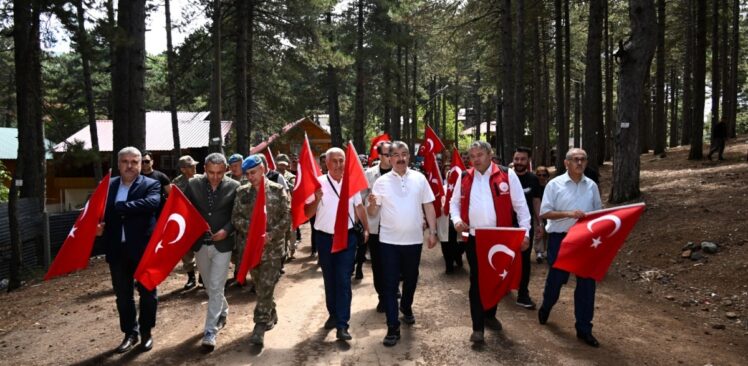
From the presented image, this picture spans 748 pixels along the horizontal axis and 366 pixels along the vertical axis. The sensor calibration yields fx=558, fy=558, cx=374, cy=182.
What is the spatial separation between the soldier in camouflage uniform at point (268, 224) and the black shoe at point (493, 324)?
238 cm

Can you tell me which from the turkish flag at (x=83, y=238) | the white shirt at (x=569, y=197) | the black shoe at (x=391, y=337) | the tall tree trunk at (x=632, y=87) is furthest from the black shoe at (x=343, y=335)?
the tall tree trunk at (x=632, y=87)

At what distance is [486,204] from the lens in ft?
19.2

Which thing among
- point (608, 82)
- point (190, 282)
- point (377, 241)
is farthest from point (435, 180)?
point (608, 82)

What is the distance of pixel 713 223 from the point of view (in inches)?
387

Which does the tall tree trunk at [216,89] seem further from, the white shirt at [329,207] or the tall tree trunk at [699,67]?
the tall tree trunk at [699,67]

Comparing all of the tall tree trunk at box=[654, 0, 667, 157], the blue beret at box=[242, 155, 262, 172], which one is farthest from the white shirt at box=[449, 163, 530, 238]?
the tall tree trunk at box=[654, 0, 667, 157]

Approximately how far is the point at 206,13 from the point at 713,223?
16.4 meters

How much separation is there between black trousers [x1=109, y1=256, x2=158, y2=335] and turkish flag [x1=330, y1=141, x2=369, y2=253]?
2.00 meters

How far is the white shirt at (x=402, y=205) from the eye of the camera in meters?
5.71

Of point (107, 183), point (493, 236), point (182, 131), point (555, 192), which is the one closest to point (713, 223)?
point (555, 192)

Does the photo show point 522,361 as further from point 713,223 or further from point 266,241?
point 713,223

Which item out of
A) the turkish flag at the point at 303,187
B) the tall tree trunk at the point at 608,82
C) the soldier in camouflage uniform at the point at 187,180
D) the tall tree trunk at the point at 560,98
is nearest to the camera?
the turkish flag at the point at 303,187

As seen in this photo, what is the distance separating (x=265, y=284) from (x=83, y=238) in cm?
205

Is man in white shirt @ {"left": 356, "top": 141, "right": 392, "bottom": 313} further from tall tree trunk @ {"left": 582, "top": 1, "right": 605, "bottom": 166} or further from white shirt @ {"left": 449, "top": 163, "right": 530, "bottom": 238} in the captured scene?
tall tree trunk @ {"left": 582, "top": 1, "right": 605, "bottom": 166}
